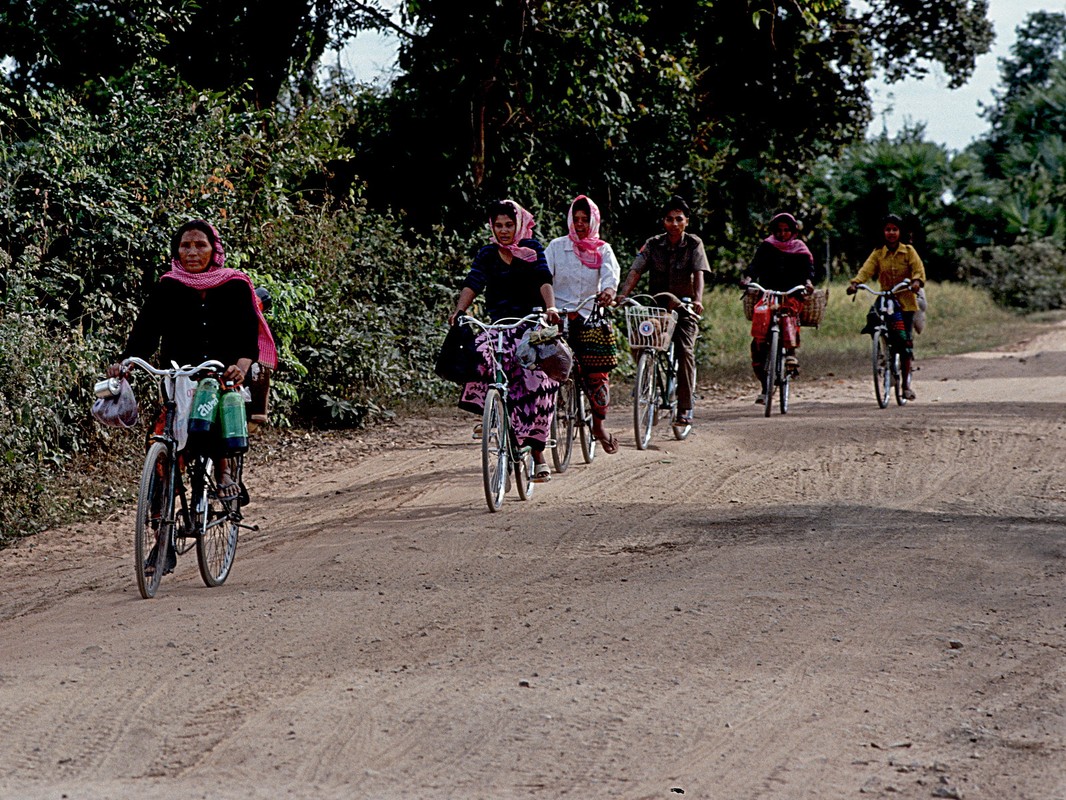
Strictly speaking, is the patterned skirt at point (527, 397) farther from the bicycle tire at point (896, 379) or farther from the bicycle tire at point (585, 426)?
the bicycle tire at point (896, 379)

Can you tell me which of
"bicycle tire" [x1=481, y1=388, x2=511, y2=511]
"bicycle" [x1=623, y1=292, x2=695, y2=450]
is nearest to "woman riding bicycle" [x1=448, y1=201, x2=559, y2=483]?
"bicycle tire" [x1=481, y1=388, x2=511, y2=511]

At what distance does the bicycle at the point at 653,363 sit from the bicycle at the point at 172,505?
181 inches

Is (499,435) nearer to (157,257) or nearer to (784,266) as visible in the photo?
(157,257)

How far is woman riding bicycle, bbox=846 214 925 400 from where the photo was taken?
13758mm

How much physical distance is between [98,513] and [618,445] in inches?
173

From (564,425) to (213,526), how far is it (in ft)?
13.2

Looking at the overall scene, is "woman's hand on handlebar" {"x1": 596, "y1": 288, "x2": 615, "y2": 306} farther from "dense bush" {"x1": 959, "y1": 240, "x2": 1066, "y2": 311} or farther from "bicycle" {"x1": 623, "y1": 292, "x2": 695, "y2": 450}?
"dense bush" {"x1": 959, "y1": 240, "x2": 1066, "y2": 311}

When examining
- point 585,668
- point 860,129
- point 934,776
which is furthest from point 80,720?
point 860,129

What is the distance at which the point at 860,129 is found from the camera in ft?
74.7

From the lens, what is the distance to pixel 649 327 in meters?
10.5

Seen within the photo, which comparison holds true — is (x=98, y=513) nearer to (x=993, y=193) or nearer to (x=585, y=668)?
(x=585, y=668)

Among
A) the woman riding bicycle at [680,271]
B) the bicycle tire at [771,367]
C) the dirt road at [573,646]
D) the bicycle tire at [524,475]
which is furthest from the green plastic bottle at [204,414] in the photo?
the bicycle tire at [771,367]

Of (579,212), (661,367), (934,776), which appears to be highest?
(579,212)

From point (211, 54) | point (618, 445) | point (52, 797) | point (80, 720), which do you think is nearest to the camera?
point (52, 797)
